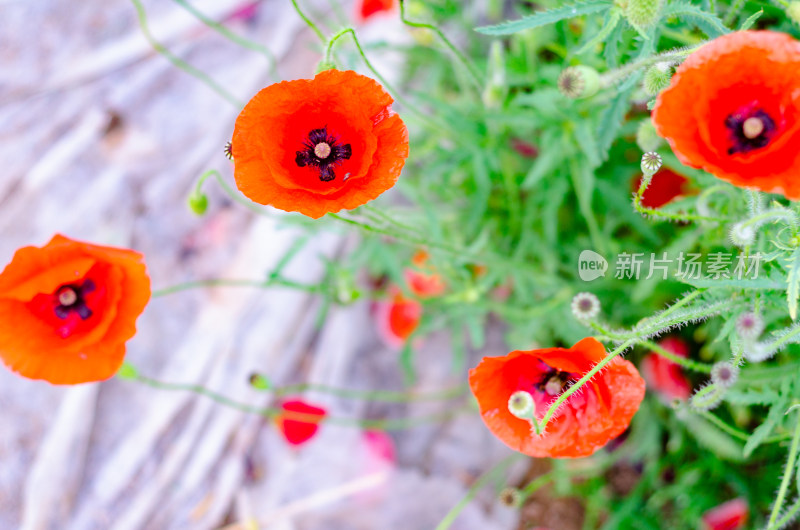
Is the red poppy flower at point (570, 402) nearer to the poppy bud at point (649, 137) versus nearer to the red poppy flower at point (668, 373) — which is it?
the poppy bud at point (649, 137)

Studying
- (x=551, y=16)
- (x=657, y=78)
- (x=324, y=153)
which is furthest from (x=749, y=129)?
(x=324, y=153)

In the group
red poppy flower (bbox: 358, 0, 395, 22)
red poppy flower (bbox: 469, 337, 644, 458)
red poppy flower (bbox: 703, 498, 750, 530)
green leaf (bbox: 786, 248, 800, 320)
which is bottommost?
red poppy flower (bbox: 703, 498, 750, 530)

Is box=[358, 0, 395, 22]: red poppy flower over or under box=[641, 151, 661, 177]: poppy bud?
over

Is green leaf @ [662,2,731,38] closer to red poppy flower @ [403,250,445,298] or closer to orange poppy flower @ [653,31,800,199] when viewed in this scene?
orange poppy flower @ [653,31,800,199]

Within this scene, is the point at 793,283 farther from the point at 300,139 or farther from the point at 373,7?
the point at 373,7

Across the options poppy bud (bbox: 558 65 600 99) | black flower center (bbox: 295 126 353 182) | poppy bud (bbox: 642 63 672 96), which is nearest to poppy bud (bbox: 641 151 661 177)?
poppy bud (bbox: 642 63 672 96)

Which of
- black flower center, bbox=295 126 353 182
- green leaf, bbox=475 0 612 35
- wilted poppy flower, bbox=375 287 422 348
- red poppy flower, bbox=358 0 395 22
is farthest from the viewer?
wilted poppy flower, bbox=375 287 422 348
